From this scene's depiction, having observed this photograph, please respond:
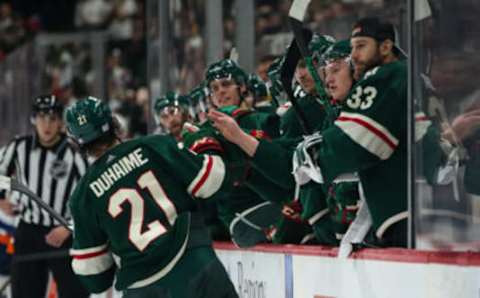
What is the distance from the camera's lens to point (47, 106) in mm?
7914

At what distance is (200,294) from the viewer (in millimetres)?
4648

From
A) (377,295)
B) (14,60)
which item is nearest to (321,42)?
(377,295)

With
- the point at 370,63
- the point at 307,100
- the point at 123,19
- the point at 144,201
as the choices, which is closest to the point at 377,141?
the point at 370,63

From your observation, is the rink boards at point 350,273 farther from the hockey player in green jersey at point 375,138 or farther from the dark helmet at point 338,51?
the dark helmet at point 338,51

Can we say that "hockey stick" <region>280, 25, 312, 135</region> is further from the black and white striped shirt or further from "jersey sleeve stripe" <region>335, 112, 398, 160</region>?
the black and white striped shirt

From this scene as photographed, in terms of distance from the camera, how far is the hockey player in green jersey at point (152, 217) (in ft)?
15.1

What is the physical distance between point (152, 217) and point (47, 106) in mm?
3394

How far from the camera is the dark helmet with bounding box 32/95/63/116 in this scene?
25.9 feet

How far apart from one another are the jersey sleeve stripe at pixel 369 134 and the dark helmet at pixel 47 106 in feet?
12.5

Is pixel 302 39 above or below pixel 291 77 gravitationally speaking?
above

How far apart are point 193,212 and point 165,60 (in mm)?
3093

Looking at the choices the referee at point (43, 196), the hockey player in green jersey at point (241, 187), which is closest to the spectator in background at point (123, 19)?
the referee at point (43, 196)

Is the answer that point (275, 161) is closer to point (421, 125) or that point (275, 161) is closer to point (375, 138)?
point (375, 138)

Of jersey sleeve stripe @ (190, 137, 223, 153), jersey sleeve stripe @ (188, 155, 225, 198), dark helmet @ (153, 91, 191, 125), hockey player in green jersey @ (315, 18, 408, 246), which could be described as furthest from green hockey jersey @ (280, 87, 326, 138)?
dark helmet @ (153, 91, 191, 125)
